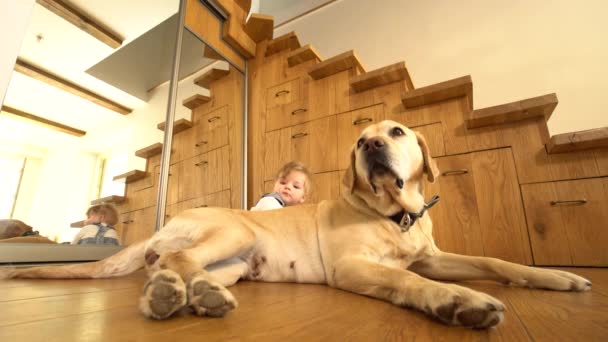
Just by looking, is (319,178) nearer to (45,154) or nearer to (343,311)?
(343,311)

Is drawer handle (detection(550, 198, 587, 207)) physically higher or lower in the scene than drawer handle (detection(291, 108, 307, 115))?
lower

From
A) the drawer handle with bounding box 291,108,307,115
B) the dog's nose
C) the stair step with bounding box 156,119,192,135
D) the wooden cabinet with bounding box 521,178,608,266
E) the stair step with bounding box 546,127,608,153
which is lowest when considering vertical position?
the wooden cabinet with bounding box 521,178,608,266

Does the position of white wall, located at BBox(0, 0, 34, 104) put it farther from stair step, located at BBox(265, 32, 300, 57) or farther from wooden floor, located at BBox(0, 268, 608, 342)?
stair step, located at BBox(265, 32, 300, 57)

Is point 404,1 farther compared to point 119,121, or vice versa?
point 404,1

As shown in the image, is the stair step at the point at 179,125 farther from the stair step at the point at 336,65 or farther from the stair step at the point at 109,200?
the stair step at the point at 336,65

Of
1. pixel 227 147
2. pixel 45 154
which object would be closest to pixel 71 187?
pixel 45 154

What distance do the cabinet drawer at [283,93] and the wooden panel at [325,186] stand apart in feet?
3.14

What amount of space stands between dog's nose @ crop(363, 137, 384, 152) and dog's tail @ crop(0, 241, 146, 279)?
3.68 ft

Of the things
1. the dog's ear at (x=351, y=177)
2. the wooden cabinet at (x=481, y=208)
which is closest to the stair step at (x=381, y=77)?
the wooden cabinet at (x=481, y=208)

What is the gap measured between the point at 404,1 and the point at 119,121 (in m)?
3.48

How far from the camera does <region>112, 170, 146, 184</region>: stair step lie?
9.07 feet

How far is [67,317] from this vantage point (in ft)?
2.15

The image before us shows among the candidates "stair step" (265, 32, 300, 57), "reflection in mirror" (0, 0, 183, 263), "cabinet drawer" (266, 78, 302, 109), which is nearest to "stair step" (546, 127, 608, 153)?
"cabinet drawer" (266, 78, 302, 109)

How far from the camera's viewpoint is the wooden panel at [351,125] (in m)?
2.47
